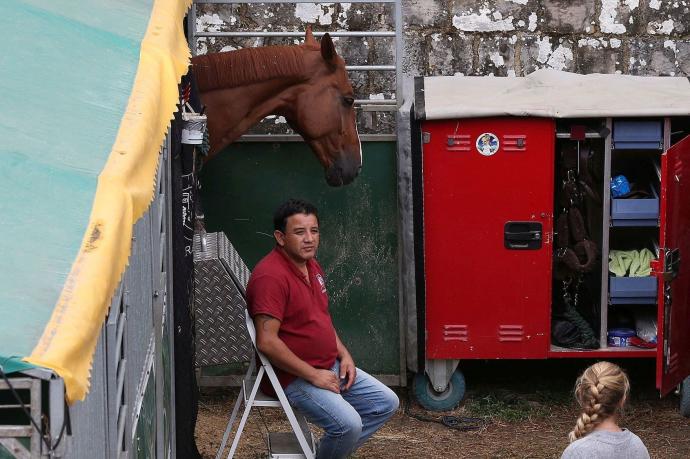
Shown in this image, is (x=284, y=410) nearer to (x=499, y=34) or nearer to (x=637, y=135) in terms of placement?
(x=637, y=135)

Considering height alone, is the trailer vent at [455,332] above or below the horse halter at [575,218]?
below

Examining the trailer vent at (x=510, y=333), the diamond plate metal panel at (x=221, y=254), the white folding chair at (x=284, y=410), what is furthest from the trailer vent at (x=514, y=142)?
the white folding chair at (x=284, y=410)

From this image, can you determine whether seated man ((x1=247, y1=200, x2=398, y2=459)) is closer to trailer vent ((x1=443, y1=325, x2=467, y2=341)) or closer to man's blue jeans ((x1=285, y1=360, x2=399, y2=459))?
man's blue jeans ((x1=285, y1=360, x2=399, y2=459))

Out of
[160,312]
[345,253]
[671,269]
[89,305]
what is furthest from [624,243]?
[89,305]

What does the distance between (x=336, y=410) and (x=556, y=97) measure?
8.78 ft

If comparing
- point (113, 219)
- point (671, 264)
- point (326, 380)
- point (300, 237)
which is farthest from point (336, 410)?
point (113, 219)

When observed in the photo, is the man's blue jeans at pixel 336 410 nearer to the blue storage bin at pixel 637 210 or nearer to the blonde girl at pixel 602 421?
the blonde girl at pixel 602 421

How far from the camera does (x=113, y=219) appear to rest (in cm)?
288

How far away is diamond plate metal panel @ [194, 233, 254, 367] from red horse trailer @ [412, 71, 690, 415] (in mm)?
1474

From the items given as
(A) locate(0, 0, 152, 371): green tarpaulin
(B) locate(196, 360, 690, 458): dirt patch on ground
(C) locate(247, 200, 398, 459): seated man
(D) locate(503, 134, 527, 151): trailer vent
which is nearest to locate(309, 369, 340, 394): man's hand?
(C) locate(247, 200, 398, 459): seated man

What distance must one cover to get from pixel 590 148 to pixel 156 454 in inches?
147

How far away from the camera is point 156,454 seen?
488 centimetres

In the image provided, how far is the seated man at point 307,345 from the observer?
5.67 m

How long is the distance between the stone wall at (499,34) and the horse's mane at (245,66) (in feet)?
6.40
